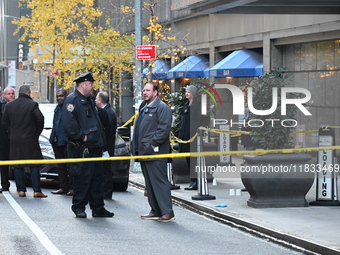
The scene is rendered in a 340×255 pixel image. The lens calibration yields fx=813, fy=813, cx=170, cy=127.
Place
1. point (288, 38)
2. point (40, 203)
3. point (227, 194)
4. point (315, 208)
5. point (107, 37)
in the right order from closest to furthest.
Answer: point (315, 208) < point (40, 203) < point (227, 194) < point (288, 38) < point (107, 37)

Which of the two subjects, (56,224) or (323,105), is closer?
(56,224)

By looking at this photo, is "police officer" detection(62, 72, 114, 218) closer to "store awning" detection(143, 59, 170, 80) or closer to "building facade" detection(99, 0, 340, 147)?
"building facade" detection(99, 0, 340, 147)

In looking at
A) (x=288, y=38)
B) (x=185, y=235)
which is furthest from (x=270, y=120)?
(x=288, y=38)

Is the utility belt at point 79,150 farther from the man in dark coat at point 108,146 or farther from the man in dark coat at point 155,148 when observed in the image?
the man in dark coat at point 108,146

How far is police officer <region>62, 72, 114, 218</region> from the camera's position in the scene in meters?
11.4

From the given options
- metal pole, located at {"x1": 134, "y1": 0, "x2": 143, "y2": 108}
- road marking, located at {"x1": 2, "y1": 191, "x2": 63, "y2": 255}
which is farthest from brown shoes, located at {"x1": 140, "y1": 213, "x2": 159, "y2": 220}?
A: metal pole, located at {"x1": 134, "y1": 0, "x2": 143, "y2": 108}

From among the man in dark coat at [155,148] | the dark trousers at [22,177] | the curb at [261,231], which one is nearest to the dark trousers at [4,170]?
the dark trousers at [22,177]

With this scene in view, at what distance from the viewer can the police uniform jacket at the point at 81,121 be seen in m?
11.3

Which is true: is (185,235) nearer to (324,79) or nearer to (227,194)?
(227,194)

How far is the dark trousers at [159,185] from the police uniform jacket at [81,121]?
0.79 metres

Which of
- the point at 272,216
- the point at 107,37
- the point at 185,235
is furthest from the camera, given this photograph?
the point at 107,37

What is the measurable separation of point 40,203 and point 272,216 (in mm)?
3965

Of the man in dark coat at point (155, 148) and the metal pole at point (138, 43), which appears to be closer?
the man in dark coat at point (155, 148)

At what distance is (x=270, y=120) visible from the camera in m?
12.8
